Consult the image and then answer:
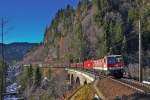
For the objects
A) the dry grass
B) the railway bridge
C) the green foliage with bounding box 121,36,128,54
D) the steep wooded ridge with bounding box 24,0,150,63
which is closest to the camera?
the dry grass

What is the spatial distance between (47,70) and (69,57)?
33.2 ft

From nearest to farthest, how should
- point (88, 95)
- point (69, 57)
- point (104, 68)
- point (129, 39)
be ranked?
1. point (88, 95)
2. point (104, 68)
3. point (129, 39)
4. point (69, 57)

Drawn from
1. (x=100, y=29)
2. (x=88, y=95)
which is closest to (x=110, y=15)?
(x=100, y=29)

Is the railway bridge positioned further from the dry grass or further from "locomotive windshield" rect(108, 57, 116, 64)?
the dry grass

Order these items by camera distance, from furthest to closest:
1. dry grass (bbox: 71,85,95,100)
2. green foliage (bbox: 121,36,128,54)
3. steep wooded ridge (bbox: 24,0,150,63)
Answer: steep wooded ridge (bbox: 24,0,150,63) < green foliage (bbox: 121,36,128,54) < dry grass (bbox: 71,85,95,100)

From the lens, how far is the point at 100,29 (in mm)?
154625

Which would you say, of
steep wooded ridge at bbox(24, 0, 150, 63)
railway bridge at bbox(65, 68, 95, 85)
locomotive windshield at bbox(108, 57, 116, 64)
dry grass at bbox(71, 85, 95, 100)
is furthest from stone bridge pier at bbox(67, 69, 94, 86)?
dry grass at bbox(71, 85, 95, 100)

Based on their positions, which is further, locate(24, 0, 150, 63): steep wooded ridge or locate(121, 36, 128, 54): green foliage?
locate(24, 0, 150, 63): steep wooded ridge

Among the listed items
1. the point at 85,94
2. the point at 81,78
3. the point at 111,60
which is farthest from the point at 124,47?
the point at 85,94

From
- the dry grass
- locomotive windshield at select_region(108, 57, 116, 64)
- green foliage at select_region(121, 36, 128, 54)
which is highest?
green foliage at select_region(121, 36, 128, 54)

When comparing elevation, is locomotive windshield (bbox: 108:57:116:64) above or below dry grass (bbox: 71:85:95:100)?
above

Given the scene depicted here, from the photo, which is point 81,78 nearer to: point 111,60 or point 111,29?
point 111,60

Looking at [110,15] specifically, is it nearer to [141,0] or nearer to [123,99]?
[141,0]

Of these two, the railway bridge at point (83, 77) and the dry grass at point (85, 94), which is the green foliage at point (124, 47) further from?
the dry grass at point (85, 94)
